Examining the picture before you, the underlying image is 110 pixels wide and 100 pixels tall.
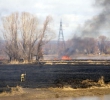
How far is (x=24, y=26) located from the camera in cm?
5956

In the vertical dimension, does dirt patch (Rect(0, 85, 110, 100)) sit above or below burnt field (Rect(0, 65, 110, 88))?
below

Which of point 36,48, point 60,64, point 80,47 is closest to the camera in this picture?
point 60,64

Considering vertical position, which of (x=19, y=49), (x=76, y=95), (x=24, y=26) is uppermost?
(x=24, y=26)

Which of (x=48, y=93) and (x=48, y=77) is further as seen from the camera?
(x=48, y=77)

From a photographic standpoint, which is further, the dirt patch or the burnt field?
the burnt field

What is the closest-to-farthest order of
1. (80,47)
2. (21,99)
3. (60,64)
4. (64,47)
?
(21,99)
(60,64)
(80,47)
(64,47)

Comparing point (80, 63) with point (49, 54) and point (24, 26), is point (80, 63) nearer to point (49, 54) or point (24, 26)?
point (24, 26)

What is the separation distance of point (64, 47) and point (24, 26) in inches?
526

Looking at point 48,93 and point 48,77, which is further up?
point 48,77

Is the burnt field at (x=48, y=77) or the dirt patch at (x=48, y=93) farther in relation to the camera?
the burnt field at (x=48, y=77)

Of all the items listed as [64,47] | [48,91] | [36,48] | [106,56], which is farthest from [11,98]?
[106,56]

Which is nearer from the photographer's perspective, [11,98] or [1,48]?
[11,98]

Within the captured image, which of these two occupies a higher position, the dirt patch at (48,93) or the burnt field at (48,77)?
the burnt field at (48,77)

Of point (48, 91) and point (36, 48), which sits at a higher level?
point (36, 48)
